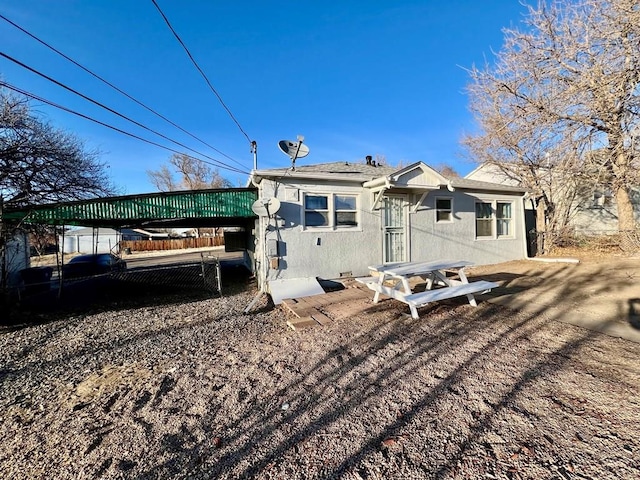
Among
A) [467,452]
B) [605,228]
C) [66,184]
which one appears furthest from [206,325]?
[605,228]

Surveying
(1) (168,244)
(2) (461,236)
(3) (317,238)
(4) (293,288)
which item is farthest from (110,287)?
(1) (168,244)

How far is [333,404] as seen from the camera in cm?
240

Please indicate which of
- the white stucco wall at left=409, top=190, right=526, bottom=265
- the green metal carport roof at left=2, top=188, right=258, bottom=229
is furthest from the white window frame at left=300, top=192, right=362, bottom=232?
the white stucco wall at left=409, top=190, right=526, bottom=265

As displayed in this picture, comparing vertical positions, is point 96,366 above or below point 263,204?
below

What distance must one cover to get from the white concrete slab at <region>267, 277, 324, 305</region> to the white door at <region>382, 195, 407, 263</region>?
8.20 ft

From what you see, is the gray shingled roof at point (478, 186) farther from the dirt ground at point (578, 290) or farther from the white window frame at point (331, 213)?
the white window frame at point (331, 213)

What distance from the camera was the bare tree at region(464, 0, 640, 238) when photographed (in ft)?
25.0

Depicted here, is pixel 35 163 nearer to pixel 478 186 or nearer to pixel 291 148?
pixel 291 148

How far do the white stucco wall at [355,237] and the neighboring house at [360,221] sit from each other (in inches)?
1.0

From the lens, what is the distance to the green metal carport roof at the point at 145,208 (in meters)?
5.98

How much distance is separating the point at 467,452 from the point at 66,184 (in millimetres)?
13521

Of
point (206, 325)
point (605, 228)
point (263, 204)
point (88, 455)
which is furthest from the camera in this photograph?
point (605, 228)

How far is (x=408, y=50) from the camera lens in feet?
33.8

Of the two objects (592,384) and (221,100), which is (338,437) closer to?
(592,384)
